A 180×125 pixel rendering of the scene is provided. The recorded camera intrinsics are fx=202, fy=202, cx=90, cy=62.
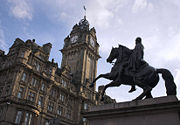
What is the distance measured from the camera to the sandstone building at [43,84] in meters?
37.1

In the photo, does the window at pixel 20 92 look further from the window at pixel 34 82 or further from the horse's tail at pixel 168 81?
the horse's tail at pixel 168 81

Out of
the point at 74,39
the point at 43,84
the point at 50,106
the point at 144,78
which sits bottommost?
the point at 144,78

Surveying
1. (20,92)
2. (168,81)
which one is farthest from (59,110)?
(168,81)

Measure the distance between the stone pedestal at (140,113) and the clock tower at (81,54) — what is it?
45.6 m

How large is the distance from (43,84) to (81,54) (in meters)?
18.6

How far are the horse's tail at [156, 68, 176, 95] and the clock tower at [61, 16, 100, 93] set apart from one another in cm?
4601

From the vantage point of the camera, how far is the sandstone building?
37.1 metres

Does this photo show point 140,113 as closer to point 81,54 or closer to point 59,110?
point 59,110

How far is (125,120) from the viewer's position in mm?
8664

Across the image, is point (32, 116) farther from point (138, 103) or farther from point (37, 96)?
point (138, 103)

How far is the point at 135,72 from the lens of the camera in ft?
33.6

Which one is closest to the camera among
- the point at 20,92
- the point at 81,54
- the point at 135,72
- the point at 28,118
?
the point at 135,72

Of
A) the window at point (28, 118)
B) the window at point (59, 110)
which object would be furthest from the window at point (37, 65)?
the window at point (59, 110)

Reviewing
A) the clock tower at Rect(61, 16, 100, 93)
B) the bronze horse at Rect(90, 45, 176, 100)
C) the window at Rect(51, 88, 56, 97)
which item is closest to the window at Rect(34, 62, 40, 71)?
the window at Rect(51, 88, 56, 97)
